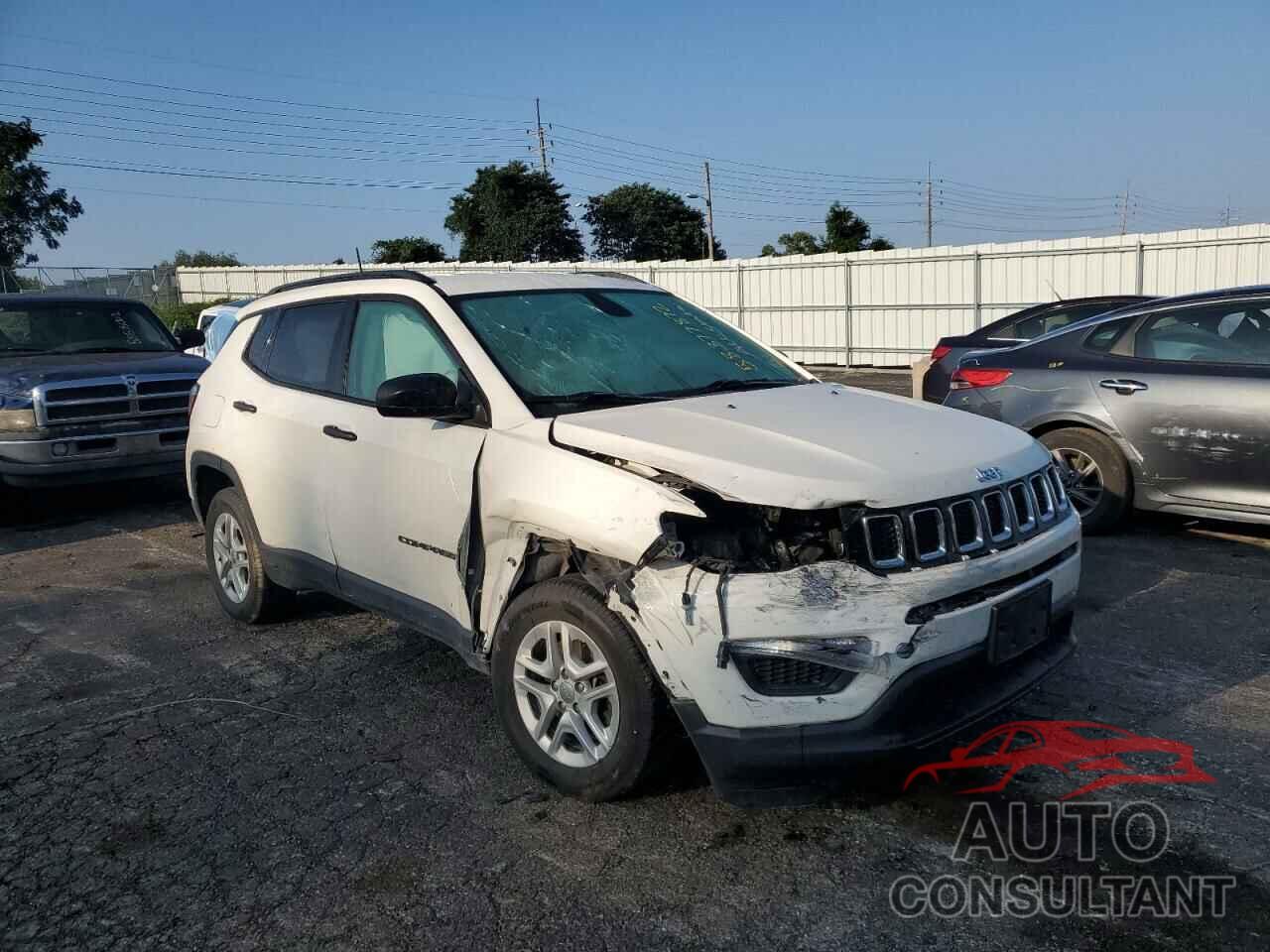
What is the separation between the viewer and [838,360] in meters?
23.4

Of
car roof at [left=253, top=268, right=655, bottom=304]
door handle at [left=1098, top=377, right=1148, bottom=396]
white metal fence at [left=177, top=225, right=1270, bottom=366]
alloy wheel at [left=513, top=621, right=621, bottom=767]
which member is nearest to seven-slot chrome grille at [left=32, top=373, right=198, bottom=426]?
car roof at [left=253, top=268, right=655, bottom=304]

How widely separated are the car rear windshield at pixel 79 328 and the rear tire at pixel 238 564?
4.62 m

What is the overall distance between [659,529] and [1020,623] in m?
1.22

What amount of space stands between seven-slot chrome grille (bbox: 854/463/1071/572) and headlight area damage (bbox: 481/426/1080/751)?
0.03 m

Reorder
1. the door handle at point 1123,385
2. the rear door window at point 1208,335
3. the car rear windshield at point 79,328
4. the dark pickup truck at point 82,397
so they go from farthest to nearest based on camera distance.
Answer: the car rear windshield at point 79,328 → the dark pickup truck at point 82,397 → the door handle at point 1123,385 → the rear door window at point 1208,335

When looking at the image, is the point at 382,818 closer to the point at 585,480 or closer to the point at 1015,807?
the point at 585,480

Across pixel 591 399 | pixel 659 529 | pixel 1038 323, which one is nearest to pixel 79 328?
pixel 591 399

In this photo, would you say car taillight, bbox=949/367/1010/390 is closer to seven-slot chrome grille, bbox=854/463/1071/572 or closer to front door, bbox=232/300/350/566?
seven-slot chrome grille, bbox=854/463/1071/572

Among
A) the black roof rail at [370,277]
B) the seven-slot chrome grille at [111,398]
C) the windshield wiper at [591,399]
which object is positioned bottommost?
the seven-slot chrome grille at [111,398]

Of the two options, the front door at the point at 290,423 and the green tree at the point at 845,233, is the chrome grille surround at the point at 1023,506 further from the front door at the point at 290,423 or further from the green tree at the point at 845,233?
the green tree at the point at 845,233

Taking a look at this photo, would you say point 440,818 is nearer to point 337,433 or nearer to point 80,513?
point 337,433

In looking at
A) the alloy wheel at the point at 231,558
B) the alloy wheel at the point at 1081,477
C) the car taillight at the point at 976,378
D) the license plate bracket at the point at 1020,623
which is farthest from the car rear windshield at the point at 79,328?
the license plate bracket at the point at 1020,623

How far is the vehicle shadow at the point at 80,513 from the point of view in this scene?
848 centimetres

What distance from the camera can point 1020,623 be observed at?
11.3 ft
